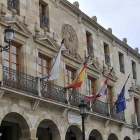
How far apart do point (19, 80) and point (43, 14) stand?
17.6ft

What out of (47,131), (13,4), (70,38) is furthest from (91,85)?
(13,4)

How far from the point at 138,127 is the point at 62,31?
10.4 m

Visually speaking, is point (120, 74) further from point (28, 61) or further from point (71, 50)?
point (28, 61)

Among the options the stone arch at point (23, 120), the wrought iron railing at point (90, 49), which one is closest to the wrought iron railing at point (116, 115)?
the wrought iron railing at point (90, 49)

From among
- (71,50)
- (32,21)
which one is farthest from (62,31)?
(32,21)

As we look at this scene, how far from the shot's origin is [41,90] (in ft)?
54.8

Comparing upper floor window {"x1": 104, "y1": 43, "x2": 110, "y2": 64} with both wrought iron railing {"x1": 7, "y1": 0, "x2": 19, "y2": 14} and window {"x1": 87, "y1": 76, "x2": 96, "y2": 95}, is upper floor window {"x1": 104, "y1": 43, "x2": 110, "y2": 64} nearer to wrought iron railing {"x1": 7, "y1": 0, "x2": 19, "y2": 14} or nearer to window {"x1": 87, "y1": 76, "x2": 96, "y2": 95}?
window {"x1": 87, "y1": 76, "x2": 96, "y2": 95}

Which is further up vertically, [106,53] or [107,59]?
[106,53]

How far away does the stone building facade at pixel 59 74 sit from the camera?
15695 millimetres

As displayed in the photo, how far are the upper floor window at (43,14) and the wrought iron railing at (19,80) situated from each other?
3.80m

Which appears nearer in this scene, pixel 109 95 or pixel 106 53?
pixel 109 95

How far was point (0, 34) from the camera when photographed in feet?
51.0

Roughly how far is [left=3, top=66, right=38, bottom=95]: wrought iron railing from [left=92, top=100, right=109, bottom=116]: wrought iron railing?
5.62m

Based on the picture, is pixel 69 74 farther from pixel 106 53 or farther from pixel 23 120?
pixel 106 53
